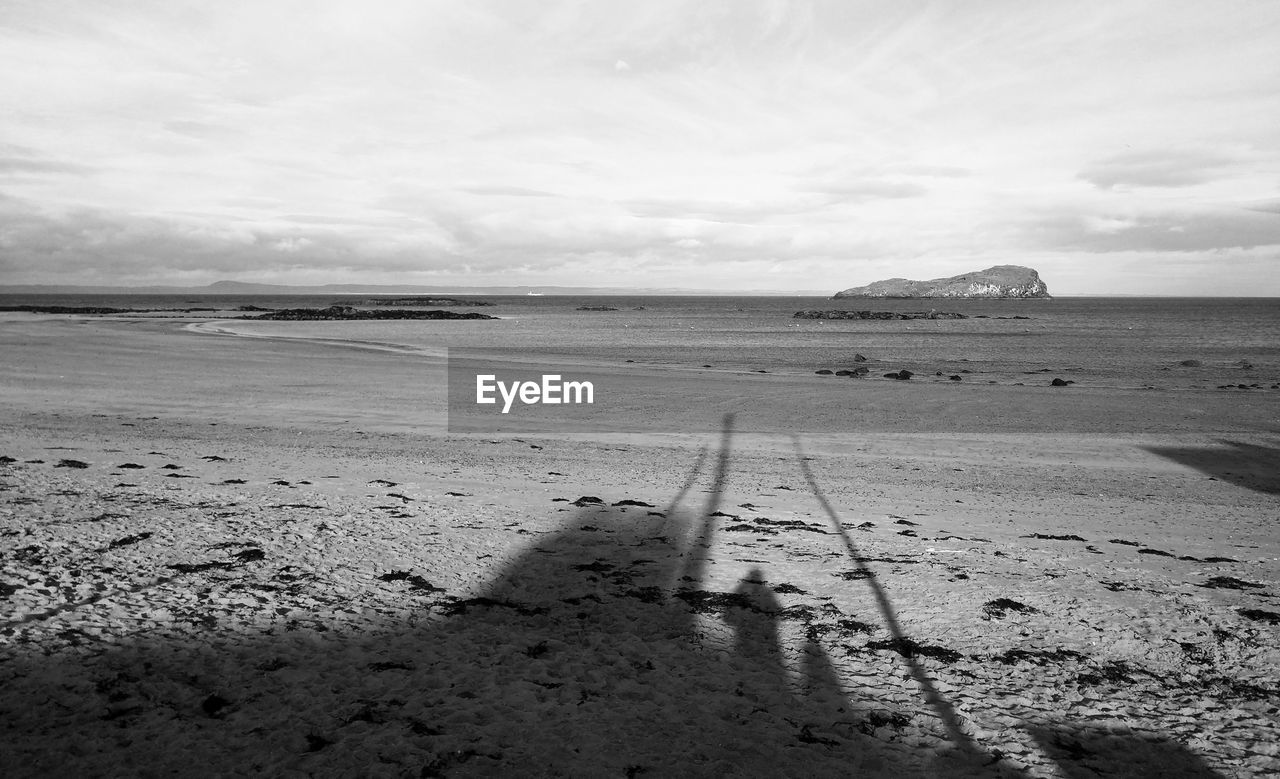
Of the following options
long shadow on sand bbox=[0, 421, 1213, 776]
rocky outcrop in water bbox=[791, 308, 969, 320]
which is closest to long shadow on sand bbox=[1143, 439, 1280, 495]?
long shadow on sand bbox=[0, 421, 1213, 776]

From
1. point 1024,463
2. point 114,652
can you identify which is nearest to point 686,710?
point 114,652

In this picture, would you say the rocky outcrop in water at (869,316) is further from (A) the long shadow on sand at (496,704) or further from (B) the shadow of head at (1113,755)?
(B) the shadow of head at (1113,755)

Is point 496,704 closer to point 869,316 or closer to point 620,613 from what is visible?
point 620,613

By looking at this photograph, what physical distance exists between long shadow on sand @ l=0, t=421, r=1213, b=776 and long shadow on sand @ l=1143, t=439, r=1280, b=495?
8.74 m

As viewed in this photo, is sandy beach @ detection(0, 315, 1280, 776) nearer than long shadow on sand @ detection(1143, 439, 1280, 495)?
Yes

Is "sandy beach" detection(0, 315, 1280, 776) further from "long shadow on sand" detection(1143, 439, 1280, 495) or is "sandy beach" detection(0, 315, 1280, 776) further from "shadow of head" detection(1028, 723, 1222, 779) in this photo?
"long shadow on sand" detection(1143, 439, 1280, 495)

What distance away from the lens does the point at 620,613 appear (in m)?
5.80

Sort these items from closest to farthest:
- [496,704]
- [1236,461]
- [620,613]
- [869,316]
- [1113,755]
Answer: [1113,755]
[496,704]
[620,613]
[1236,461]
[869,316]

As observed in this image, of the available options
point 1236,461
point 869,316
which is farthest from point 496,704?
point 869,316

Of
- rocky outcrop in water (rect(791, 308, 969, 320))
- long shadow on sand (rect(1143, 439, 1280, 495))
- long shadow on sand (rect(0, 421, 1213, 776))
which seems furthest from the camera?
rocky outcrop in water (rect(791, 308, 969, 320))

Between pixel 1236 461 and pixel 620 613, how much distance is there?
1191 centimetres

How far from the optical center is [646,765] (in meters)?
3.92

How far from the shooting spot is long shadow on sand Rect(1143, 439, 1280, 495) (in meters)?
11.4

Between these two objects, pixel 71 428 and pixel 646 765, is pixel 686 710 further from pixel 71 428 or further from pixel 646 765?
pixel 71 428
